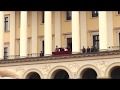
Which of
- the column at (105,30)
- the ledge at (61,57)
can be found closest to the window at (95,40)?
the column at (105,30)

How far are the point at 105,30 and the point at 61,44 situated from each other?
612cm

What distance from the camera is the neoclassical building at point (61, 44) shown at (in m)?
36.8

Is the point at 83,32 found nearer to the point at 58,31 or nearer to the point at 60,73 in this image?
the point at 58,31

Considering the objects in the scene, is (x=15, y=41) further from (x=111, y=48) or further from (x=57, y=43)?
(x=111, y=48)

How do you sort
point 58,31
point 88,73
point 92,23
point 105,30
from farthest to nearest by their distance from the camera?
1. point 58,31
2. point 92,23
3. point 88,73
4. point 105,30

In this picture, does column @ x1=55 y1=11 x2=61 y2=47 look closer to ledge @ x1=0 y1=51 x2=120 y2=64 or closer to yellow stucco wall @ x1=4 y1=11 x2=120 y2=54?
yellow stucco wall @ x1=4 y1=11 x2=120 y2=54

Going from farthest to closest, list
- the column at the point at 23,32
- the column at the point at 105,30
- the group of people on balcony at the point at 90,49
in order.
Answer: the column at the point at 23,32
the group of people on balcony at the point at 90,49
the column at the point at 105,30

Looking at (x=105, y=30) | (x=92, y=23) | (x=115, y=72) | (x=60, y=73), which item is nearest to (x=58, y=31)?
(x=92, y=23)

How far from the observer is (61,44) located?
42344mm

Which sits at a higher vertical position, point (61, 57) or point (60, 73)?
point (61, 57)

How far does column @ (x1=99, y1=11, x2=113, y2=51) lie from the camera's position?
3747cm

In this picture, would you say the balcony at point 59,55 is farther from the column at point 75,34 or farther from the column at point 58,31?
the column at point 58,31

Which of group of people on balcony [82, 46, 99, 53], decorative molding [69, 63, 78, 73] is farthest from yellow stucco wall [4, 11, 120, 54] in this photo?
decorative molding [69, 63, 78, 73]
